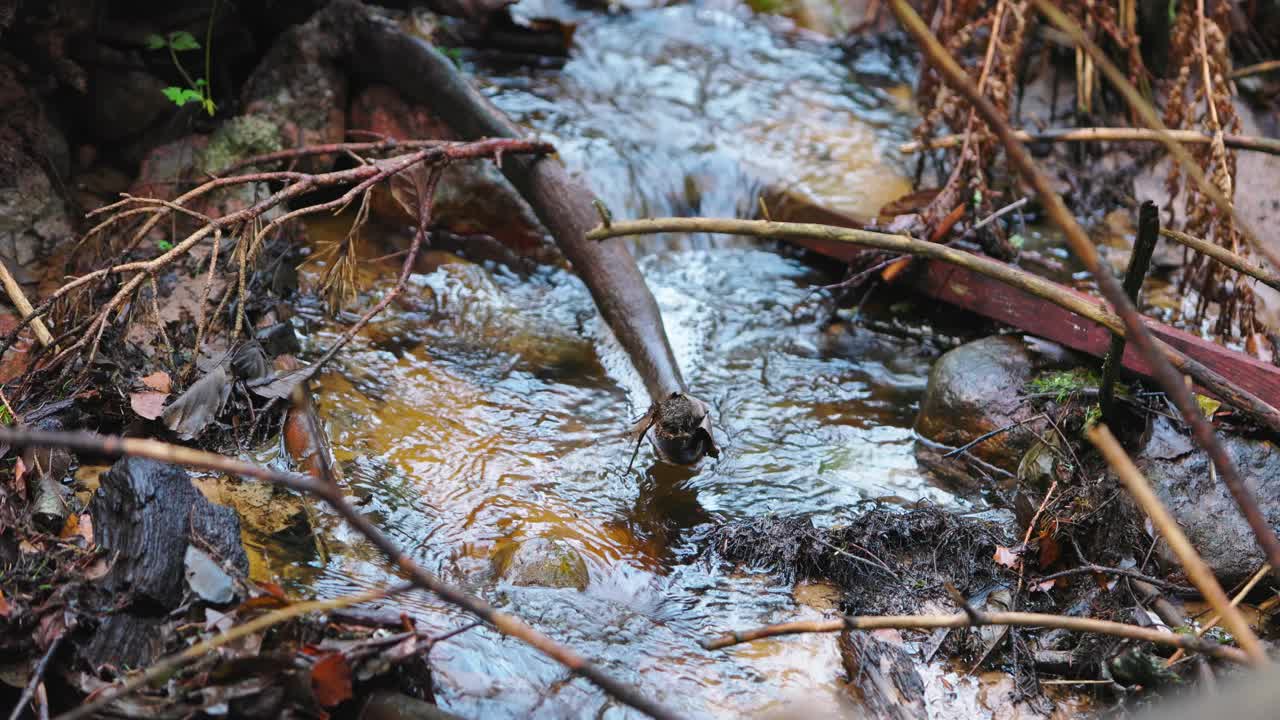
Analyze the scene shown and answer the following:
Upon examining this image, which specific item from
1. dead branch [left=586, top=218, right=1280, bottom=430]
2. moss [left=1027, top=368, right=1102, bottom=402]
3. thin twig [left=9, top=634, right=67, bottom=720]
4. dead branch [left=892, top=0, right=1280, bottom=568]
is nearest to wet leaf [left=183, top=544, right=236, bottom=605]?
thin twig [left=9, top=634, right=67, bottom=720]

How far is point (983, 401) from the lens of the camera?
12.9 feet

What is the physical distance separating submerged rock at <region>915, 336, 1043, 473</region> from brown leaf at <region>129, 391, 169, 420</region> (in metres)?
3.15

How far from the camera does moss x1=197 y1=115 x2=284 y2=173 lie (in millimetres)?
4781

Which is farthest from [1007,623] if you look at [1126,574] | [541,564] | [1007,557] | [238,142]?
[238,142]

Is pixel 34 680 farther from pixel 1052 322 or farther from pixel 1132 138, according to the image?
pixel 1132 138

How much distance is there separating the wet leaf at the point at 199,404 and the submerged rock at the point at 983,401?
296cm

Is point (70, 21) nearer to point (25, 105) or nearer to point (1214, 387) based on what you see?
point (25, 105)

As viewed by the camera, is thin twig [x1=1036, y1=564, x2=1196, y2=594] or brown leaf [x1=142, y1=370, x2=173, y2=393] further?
brown leaf [x1=142, y1=370, x2=173, y2=393]

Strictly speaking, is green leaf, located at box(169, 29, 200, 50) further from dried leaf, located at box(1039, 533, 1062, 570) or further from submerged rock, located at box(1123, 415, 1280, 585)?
submerged rock, located at box(1123, 415, 1280, 585)

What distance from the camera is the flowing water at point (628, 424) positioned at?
280 centimetres

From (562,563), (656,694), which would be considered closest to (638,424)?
(562,563)

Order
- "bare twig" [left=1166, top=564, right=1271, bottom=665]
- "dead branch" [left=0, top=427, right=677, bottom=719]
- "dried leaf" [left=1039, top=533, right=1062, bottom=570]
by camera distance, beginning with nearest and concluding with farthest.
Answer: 1. "dead branch" [left=0, top=427, right=677, bottom=719]
2. "bare twig" [left=1166, top=564, right=1271, bottom=665]
3. "dried leaf" [left=1039, top=533, right=1062, bottom=570]

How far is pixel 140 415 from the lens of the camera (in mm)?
3191

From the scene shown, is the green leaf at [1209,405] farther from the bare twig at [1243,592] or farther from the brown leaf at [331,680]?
the brown leaf at [331,680]
